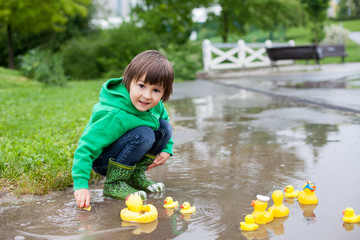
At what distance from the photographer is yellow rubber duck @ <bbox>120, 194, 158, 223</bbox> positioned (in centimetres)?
226

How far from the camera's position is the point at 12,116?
5.91 metres

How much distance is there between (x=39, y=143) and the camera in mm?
3762

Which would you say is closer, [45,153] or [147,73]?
[147,73]

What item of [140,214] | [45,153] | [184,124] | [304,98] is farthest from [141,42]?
[140,214]

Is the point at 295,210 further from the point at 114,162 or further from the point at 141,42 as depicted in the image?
the point at 141,42

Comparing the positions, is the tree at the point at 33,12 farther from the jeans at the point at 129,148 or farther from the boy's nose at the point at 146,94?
the boy's nose at the point at 146,94

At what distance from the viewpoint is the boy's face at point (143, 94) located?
2.59 meters

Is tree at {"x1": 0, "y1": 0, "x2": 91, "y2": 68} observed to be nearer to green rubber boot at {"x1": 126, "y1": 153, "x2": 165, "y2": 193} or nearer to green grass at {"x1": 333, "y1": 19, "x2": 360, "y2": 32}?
green rubber boot at {"x1": 126, "y1": 153, "x2": 165, "y2": 193}

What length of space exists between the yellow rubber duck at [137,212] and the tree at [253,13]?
1931cm

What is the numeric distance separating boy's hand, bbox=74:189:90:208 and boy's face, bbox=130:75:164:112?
0.63 metres

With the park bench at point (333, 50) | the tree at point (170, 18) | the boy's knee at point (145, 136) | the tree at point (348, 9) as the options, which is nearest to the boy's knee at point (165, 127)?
the boy's knee at point (145, 136)

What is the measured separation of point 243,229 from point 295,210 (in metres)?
0.44

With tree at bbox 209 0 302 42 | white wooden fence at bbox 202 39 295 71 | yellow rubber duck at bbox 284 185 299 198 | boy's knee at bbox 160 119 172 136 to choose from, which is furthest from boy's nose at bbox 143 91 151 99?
tree at bbox 209 0 302 42

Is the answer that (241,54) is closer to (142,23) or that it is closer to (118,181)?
(142,23)
